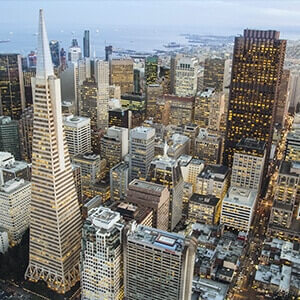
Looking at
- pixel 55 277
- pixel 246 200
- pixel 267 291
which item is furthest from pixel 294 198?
pixel 55 277

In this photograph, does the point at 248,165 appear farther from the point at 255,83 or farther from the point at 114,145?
the point at 114,145

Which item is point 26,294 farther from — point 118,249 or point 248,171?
point 248,171

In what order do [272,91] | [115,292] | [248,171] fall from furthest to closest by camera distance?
[272,91] < [248,171] < [115,292]

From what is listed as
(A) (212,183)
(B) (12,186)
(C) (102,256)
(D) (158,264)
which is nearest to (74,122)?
(B) (12,186)

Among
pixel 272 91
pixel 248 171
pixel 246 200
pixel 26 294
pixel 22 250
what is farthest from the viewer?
pixel 272 91

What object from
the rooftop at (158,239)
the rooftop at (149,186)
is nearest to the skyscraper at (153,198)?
the rooftop at (149,186)

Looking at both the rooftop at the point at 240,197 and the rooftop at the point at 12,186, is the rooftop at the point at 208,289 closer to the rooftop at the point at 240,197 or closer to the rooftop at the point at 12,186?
A: the rooftop at the point at 240,197
